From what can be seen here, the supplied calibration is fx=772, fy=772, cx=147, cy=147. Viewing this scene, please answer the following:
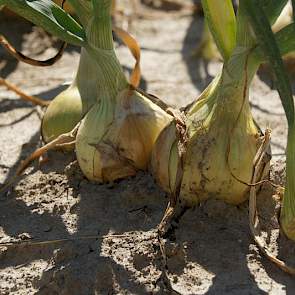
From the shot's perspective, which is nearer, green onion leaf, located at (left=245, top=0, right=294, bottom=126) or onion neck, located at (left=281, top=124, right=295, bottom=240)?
green onion leaf, located at (left=245, top=0, right=294, bottom=126)

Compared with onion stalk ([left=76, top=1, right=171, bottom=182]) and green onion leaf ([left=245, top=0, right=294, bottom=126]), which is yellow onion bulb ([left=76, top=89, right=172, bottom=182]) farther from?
green onion leaf ([left=245, top=0, right=294, bottom=126])

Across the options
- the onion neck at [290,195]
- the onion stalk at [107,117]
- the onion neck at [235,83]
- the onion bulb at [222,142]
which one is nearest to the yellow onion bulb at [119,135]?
the onion stalk at [107,117]

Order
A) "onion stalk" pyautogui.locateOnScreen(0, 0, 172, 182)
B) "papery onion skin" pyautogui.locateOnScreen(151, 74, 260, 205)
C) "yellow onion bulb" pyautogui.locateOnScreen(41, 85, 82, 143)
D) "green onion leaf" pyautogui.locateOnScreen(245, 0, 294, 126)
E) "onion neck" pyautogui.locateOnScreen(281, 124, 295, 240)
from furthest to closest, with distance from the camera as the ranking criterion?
"yellow onion bulb" pyautogui.locateOnScreen(41, 85, 82, 143), "onion stalk" pyautogui.locateOnScreen(0, 0, 172, 182), "papery onion skin" pyautogui.locateOnScreen(151, 74, 260, 205), "onion neck" pyautogui.locateOnScreen(281, 124, 295, 240), "green onion leaf" pyautogui.locateOnScreen(245, 0, 294, 126)

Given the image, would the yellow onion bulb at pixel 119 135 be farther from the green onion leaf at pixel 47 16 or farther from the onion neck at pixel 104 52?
the green onion leaf at pixel 47 16

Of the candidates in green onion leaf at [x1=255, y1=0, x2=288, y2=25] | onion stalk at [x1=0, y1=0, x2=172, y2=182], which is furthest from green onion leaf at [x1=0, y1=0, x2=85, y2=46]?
green onion leaf at [x1=255, y1=0, x2=288, y2=25]

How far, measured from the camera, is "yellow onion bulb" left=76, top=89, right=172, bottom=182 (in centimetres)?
169

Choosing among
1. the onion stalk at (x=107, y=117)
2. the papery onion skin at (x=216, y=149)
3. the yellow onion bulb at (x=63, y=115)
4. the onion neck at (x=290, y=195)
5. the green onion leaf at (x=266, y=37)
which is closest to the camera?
the green onion leaf at (x=266, y=37)

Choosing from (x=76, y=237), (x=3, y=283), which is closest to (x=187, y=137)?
(x=76, y=237)

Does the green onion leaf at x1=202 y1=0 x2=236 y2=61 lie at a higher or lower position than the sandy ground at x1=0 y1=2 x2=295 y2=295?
higher

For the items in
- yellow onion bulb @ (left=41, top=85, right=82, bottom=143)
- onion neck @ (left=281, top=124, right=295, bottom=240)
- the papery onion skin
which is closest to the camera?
onion neck @ (left=281, top=124, right=295, bottom=240)

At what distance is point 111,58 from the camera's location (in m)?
1.71

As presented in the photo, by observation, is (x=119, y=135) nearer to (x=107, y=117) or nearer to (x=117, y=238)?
(x=107, y=117)

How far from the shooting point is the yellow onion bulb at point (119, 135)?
5.55 ft

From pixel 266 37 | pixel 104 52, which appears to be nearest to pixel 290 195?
pixel 266 37
